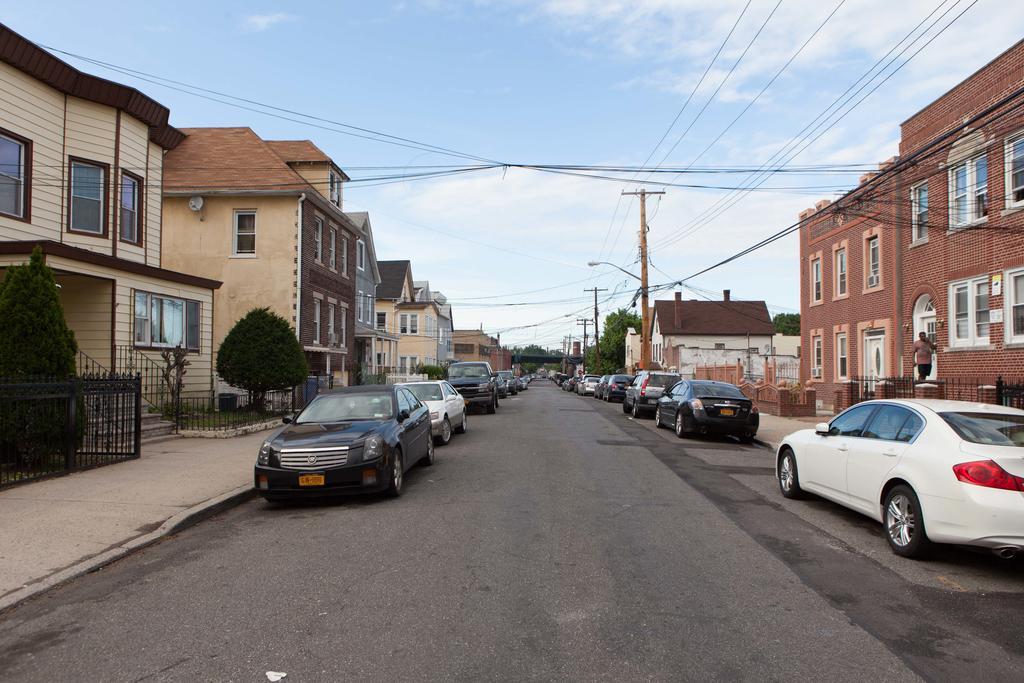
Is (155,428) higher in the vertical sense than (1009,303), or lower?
lower

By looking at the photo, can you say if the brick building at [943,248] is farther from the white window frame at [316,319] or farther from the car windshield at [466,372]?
the white window frame at [316,319]

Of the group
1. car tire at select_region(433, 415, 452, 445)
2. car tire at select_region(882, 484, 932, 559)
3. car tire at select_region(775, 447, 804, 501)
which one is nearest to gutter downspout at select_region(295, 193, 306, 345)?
car tire at select_region(433, 415, 452, 445)

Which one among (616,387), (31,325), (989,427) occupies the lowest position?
(616,387)

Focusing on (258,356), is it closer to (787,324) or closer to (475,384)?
(475,384)

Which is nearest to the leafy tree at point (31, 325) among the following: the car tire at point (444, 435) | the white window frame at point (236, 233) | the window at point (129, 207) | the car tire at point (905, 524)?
the car tire at point (444, 435)

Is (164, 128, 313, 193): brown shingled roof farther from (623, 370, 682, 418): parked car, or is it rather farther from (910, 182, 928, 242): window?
(910, 182, 928, 242): window

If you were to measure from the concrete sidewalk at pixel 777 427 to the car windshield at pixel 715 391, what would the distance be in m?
1.29

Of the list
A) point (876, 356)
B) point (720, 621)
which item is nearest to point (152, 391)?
point (720, 621)

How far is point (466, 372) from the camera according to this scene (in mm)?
27250

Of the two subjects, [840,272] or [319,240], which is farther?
[319,240]

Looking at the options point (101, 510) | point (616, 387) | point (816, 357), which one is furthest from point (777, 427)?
point (616, 387)

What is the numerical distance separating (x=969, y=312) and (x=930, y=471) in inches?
565

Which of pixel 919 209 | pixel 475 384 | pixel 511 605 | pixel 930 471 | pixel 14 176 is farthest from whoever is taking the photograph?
pixel 475 384

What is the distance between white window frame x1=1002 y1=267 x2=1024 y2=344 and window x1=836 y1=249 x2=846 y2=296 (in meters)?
9.29
